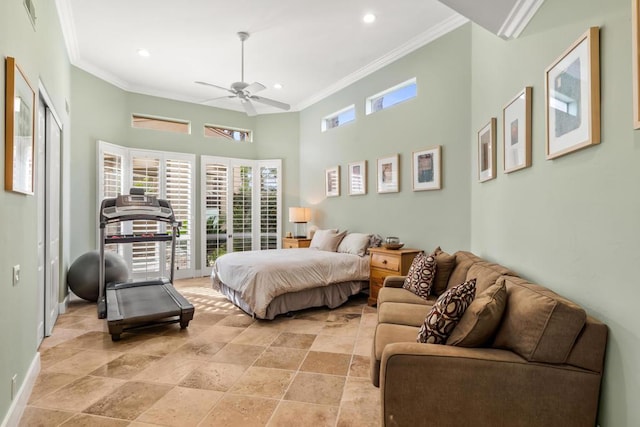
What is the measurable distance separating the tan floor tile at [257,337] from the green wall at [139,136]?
333cm

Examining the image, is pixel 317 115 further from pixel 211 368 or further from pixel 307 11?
pixel 211 368

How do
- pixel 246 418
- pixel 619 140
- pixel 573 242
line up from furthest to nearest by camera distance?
pixel 246 418 → pixel 573 242 → pixel 619 140

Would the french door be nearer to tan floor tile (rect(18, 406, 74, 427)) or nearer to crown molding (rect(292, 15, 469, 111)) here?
crown molding (rect(292, 15, 469, 111))

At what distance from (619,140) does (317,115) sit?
578 cm

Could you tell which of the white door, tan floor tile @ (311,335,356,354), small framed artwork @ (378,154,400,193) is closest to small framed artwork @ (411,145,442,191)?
small framed artwork @ (378,154,400,193)

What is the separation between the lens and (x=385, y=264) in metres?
4.53

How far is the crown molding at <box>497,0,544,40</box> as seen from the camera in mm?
2300

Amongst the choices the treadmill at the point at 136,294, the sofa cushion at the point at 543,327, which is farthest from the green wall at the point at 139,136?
the sofa cushion at the point at 543,327

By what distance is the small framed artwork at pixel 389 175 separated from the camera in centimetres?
502

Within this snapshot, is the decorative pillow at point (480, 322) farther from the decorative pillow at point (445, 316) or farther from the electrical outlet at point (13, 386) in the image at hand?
the electrical outlet at point (13, 386)

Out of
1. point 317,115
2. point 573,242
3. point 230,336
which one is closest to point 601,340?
point 573,242

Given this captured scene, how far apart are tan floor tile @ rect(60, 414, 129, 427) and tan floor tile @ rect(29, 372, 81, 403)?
48 cm

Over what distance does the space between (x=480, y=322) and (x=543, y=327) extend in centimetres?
27

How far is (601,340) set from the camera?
1536mm
